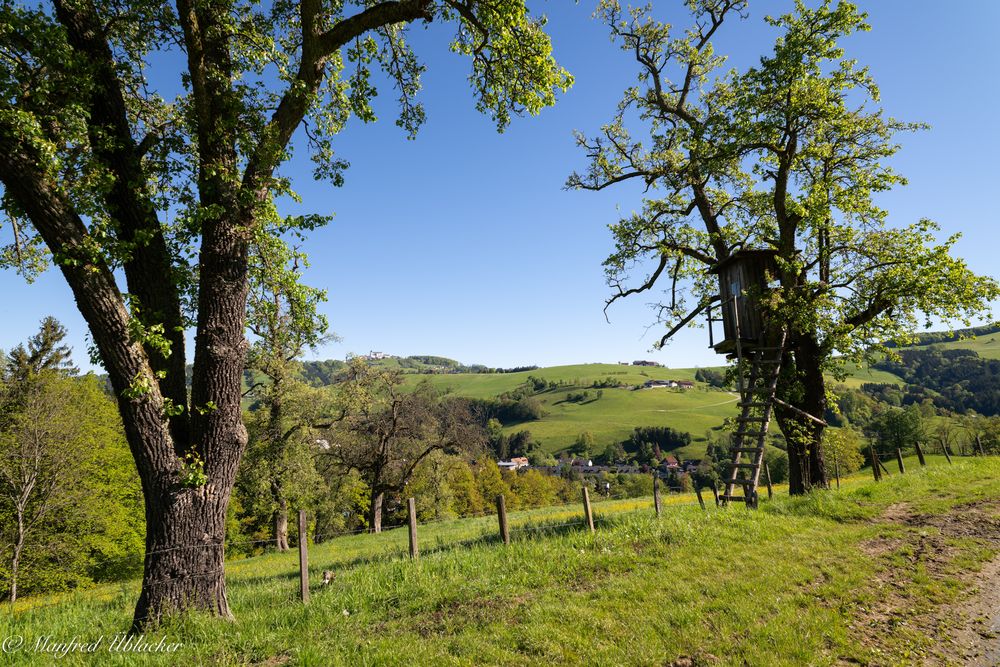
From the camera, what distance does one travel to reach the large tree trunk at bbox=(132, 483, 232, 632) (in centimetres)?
727

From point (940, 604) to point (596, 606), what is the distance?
4778mm

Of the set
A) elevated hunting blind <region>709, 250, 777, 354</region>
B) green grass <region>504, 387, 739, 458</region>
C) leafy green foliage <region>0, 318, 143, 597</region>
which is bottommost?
green grass <region>504, 387, 739, 458</region>

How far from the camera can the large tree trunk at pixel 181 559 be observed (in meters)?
7.27

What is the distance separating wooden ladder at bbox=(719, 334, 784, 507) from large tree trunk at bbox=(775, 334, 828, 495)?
1.53 ft

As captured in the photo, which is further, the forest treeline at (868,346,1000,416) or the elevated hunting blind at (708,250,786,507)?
the forest treeline at (868,346,1000,416)

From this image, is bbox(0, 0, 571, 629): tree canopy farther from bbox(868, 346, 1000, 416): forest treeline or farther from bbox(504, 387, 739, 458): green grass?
bbox(868, 346, 1000, 416): forest treeline

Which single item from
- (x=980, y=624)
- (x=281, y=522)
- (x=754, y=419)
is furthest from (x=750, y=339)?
(x=281, y=522)

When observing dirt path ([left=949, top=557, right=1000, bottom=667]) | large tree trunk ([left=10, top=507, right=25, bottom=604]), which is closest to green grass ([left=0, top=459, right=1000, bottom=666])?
dirt path ([left=949, top=557, right=1000, bottom=667])

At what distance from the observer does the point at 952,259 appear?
475 inches

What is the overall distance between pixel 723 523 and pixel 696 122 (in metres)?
12.3

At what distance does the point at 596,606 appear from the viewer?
23.2 ft

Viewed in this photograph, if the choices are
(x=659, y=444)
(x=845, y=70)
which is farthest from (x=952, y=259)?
(x=659, y=444)

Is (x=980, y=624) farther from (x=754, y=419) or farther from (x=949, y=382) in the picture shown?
(x=949, y=382)

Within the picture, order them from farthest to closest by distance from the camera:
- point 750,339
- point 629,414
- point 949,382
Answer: point 629,414 → point 949,382 → point 750,339
